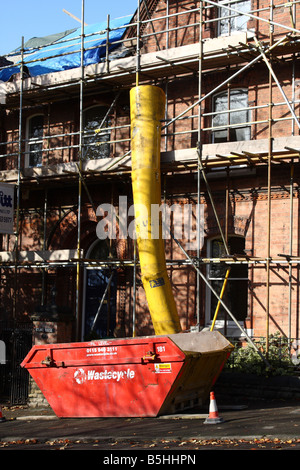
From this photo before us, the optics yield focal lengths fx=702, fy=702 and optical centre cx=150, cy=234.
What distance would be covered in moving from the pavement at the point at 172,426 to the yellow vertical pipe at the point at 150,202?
264 centimetres

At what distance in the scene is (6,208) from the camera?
20047mm

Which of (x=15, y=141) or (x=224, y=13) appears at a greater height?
(x=224, y=13)

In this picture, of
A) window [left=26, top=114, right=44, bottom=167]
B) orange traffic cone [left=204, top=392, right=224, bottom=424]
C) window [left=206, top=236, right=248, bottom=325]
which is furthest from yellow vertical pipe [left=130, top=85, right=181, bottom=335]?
window [left=26, top=114, right=44, bottom=167]

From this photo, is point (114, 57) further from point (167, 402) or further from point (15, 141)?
point (167, 402)

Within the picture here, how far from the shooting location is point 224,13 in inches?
755

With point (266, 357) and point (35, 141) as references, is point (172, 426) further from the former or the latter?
point (35, 141)

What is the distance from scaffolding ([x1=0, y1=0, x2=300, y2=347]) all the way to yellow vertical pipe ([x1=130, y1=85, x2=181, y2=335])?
0.61 m

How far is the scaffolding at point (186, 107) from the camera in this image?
16609 millimetres

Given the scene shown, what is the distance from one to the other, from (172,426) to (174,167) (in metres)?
7.41

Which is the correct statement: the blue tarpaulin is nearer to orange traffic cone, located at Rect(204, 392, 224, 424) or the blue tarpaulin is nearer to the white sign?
the white sign

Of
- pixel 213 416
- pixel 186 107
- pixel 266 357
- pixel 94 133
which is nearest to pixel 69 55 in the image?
pixel 94 133
